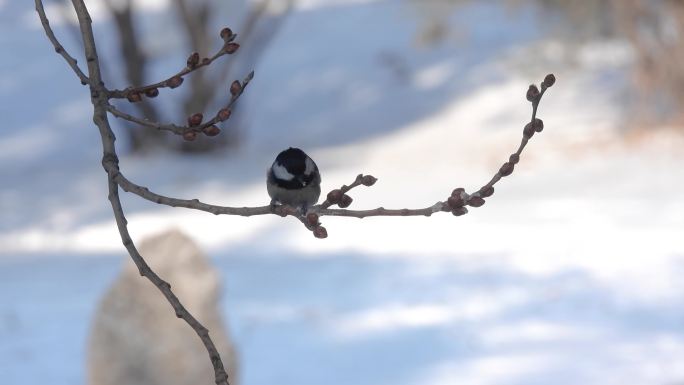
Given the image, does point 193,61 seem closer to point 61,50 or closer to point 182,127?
point 182,127

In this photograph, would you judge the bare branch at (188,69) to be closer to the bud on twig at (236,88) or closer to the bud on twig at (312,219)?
the bud on twig at (236,88)

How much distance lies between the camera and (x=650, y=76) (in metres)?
12.0

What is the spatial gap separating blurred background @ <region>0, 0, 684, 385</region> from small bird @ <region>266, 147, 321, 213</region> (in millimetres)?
3025

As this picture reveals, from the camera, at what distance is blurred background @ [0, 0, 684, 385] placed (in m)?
7.21

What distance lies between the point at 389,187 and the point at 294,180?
9.18 m

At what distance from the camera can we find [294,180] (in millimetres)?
2174

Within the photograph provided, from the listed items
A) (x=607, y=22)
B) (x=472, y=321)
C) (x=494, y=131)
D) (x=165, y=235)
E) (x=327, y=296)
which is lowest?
(x=165, y=235)

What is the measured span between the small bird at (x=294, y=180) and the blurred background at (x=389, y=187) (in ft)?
9.92

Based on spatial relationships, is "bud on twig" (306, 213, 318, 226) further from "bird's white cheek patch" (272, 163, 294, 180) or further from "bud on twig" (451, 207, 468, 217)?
"bird's white cheek patch" (272, 163, 294, 180)

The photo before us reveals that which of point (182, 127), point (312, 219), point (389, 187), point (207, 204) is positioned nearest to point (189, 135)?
point (182, 127)

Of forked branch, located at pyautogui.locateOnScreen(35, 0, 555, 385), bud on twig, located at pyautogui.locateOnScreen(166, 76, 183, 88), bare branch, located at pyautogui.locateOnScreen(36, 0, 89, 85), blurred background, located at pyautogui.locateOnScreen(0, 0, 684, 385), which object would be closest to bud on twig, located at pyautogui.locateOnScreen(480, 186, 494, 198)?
forked branch, located at pyautogui.locateOnScreen(35, 0, 555, 385)

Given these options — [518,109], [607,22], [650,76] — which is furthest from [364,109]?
[650,76]

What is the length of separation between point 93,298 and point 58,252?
6.48ft

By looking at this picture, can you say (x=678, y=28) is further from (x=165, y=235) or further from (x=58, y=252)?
(x=165, y=235)
